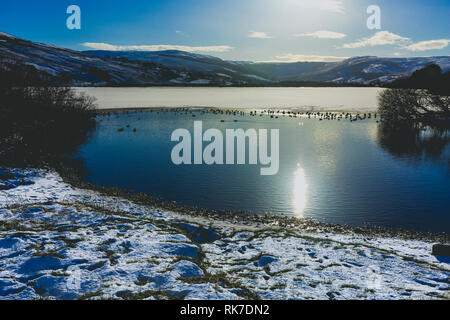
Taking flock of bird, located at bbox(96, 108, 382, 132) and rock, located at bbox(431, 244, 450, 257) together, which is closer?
rock, located at bbox(431, 244, 450, 257)

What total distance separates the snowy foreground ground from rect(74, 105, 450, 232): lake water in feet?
16.8

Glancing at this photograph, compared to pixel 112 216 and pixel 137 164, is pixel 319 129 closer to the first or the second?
pixel 137 164

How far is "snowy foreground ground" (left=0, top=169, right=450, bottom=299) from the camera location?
13.2 m

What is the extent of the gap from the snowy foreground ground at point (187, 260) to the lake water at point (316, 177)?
5.12 meters

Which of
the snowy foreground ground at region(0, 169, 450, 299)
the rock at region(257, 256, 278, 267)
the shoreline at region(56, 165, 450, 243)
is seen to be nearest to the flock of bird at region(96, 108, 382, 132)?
the shoreline at region(56, 165, 450, 243)

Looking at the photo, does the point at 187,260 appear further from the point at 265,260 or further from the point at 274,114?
the point at 274,114

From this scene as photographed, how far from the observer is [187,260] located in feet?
52.4

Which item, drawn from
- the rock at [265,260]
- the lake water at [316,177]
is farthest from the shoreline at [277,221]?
the rock at [265,260]

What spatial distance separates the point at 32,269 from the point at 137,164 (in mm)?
26675

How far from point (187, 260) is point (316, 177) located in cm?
2283

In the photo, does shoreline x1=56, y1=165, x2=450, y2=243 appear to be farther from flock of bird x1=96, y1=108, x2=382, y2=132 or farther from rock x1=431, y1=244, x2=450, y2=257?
flock of bird x1=96, y1=108, x2=382, y2=132

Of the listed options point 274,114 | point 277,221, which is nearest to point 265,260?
point 277,221

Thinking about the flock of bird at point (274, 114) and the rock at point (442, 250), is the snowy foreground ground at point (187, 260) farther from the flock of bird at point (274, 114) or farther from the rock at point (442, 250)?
the flock of bird at point (274, 114)

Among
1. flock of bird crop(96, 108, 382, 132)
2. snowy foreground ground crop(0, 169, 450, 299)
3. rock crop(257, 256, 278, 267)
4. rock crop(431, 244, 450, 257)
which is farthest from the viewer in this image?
flock of bird crop(96, 108, 382, 132)
